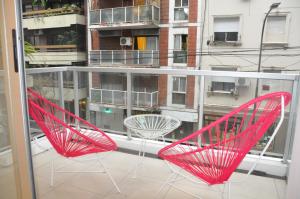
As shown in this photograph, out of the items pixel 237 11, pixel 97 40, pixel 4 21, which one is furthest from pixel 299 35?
pixel 4 21

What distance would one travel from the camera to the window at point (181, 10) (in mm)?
3770

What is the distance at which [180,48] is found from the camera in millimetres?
3869

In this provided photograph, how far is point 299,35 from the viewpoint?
3.57m

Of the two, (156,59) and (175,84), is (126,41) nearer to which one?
(156,59)

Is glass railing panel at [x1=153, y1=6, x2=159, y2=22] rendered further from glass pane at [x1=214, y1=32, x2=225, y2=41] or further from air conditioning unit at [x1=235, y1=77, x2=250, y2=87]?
air conditioning unit at [x1=235, y1=77, x2=250, y2=87]

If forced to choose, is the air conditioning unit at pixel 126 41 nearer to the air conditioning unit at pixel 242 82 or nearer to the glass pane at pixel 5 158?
the air conditioning unit at pixel 242 82

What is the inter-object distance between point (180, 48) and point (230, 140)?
2.71 m

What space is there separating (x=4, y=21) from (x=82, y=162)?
1.63 metres

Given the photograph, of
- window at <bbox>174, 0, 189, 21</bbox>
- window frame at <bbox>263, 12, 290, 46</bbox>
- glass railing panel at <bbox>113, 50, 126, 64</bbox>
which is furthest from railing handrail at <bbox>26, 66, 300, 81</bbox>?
window frame at <bbox>263, 12, 290, 46</bbox>

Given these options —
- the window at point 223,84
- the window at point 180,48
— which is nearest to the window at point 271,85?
the window at point 223,84

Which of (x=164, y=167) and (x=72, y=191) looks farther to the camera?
(x=164, y=167)

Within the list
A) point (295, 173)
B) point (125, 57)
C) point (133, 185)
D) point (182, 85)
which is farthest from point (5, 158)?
point (125, 57)

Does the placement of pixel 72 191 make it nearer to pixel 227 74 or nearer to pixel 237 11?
pixel 227 74

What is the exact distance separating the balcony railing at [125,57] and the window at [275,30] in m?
1.82
